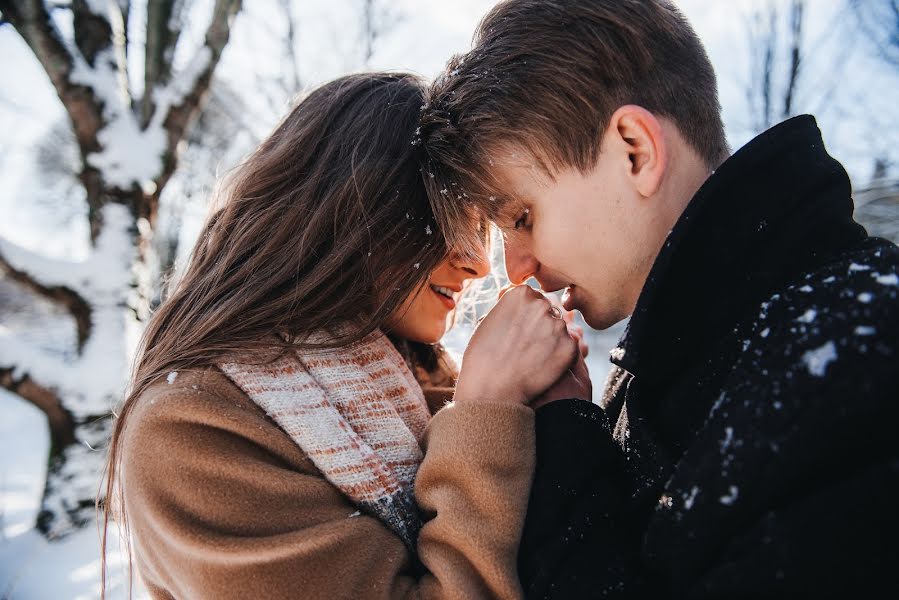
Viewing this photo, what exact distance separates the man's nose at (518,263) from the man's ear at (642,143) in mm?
340

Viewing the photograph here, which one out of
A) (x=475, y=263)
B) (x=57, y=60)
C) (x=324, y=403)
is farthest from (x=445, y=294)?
(x=57, y=60)

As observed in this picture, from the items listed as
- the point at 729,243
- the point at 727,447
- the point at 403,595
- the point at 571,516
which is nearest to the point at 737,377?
the point at 727,447

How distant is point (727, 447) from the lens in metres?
0.89

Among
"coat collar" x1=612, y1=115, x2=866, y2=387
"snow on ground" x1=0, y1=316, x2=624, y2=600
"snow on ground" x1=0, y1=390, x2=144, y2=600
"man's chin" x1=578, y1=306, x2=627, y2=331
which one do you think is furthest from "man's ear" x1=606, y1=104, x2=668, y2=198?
"snow on ground" x1=0, y1=390, x2=144, y2=600

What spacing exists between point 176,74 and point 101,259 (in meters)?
1.40

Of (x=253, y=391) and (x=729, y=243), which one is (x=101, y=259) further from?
(x=729, y=243)

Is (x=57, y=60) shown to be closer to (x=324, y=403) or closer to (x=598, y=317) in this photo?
(x=324, y=403)

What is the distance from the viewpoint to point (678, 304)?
1.14 m

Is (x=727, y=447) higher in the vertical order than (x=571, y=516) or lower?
higher

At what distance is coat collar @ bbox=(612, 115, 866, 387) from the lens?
108 centimetres

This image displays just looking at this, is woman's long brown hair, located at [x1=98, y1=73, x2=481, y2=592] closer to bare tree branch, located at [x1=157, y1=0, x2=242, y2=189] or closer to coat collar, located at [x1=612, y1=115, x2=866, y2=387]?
coat collar, located at [x1=612, y1=115, x2=866, y2=387]

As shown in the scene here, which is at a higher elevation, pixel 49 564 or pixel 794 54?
pixel 794 54

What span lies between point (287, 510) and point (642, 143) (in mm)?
1125

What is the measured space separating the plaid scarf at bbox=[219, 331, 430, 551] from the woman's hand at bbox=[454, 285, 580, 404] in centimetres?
23
